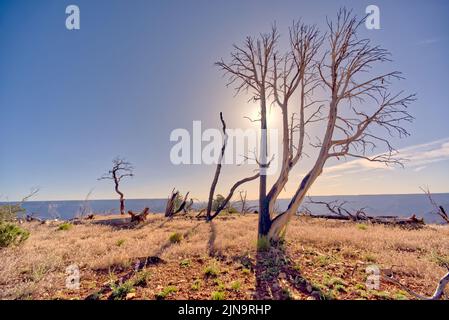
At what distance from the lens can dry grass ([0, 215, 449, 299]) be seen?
12.9 ft

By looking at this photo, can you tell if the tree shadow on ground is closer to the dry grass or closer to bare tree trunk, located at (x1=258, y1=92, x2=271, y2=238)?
the dry grass

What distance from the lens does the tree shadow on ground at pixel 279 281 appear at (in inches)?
147

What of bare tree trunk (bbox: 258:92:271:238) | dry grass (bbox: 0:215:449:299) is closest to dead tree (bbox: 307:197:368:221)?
dry grass (bbox: 0:215:449:299)

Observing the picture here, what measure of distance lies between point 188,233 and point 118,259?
3981 millimetres

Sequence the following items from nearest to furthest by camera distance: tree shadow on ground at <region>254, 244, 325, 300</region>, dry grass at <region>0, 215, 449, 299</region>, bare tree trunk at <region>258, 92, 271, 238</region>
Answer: tree shadow on ground at <region>254, 244, 325, 300</region>, dry grass at <region>0, 215, 449, 299</region>, bare tree trunk at <region>258, 92, 271, 238</region>

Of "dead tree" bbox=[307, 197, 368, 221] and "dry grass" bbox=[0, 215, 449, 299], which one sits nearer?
"dry grass" bbox=[0, 215, 449, 299]

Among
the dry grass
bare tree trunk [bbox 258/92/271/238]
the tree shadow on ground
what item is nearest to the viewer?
the tree shadow on ground

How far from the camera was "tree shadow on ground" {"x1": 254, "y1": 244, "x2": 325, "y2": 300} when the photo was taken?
12.3 ft

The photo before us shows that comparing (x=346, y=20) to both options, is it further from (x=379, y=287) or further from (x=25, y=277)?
(x=25, y=277)

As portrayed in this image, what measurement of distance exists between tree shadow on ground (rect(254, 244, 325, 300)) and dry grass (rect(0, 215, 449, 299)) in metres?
0.04

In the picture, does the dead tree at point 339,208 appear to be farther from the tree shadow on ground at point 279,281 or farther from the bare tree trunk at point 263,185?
the tree shadow on ground at point 279,281

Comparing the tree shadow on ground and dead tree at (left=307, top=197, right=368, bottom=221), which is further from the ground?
dead tree at (left=307, top=197, right=368, bottom=221)

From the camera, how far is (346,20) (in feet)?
23.5

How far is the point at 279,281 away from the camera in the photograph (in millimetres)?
4332
